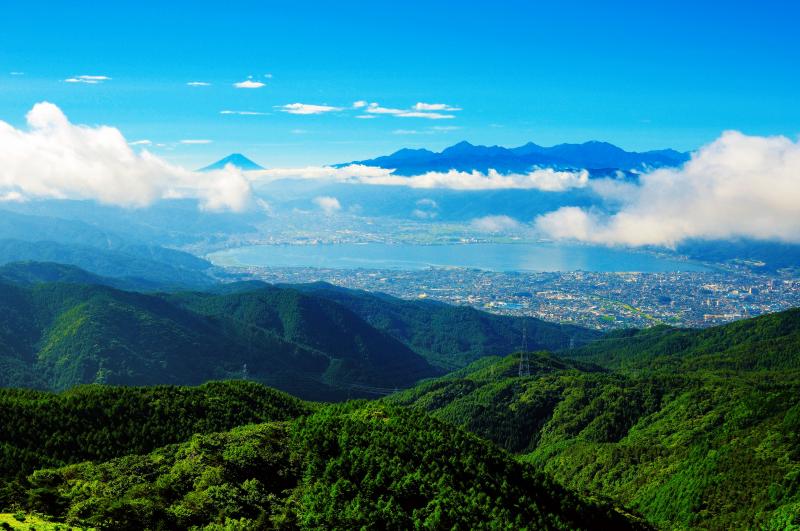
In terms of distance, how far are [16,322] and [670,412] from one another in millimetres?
147677

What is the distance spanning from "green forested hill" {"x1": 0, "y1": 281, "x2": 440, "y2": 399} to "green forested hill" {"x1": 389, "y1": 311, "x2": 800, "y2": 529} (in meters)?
43.1

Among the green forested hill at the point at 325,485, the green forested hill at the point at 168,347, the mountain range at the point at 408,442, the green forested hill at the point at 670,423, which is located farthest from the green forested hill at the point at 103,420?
the green forested hill at the point at 168,347

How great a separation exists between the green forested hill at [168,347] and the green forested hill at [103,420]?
71.3 meters

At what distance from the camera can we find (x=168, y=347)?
156000 millimetres

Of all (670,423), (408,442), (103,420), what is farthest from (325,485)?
(670,423)

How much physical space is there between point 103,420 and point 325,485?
28.2 m

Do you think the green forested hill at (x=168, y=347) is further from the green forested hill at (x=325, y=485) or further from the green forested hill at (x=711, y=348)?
the green forested hill at (x=325, y=485)

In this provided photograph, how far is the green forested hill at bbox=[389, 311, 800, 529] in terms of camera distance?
5925 centimetres

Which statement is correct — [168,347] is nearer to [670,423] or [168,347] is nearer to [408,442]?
[670,423]

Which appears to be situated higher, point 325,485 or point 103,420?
point 325,485

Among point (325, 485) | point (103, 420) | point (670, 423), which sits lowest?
point (670, 423)

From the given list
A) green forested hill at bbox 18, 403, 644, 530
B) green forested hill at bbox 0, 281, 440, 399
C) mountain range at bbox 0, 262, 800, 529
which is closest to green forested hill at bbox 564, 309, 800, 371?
mountain range at bbox 0, 262, 800, 529

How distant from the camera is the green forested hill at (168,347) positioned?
141 m

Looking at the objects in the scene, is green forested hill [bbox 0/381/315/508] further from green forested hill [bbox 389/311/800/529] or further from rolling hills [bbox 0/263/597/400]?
rolling hills [bbox 0/263/597/400]
